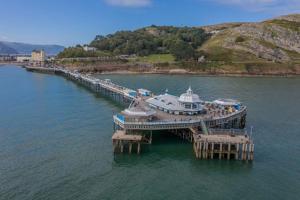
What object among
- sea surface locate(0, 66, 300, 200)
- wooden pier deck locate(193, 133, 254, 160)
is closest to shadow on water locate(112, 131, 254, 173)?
sea surface locate(0, 66, 300, 200)

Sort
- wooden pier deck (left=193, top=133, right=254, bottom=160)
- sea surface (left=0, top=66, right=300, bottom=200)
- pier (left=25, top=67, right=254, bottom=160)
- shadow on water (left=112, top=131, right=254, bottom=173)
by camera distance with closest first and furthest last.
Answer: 1. sea surface (left=0, top=66, right=300, bottom=200)
2. shadow on water (left=112, top=131, right=254, bottom=173)
3. wooden pier deck (left=193, top=133, right=254, bottom=160)
4. pier (left=25, top=67, right=254, bottom=160)

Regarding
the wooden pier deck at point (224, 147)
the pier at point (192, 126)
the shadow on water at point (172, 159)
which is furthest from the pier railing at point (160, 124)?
the wooden pier deck at point (224, 147)

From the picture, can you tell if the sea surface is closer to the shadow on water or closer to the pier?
the shadow on water

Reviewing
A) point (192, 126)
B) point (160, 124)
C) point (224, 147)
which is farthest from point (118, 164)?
point (224, 147)

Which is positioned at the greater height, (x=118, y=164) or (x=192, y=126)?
(x=192, y=126)

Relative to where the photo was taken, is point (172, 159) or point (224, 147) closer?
point (172, 159)

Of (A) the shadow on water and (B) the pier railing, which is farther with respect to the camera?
(B) the pier railing

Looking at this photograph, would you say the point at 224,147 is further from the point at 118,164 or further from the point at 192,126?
the point at 118,164

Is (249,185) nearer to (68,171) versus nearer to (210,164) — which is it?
(210,164)

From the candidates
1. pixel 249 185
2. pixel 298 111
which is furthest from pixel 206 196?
pixel 298 111
